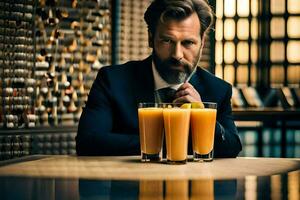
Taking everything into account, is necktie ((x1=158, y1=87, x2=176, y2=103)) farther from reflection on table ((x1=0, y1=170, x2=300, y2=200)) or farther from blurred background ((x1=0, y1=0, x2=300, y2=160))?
blurred background ((x1=0, y1=0, x2=300, y2=160))

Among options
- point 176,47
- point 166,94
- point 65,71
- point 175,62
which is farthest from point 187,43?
point 65,71

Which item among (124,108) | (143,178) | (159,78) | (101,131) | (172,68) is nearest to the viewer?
(143,178)

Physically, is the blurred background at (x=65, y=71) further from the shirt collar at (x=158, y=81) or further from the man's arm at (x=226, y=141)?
the man's arm at (x=226, y=141)

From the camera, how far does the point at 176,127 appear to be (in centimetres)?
207

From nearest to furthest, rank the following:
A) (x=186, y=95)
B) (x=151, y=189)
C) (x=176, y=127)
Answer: (x=151, y=189), (x=176, y=127), (x=186, y=95)

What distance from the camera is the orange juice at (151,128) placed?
2.12 meters

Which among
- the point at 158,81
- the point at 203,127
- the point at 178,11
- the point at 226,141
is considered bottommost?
the point at 226,141

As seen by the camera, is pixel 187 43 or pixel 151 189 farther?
pixel 187 43

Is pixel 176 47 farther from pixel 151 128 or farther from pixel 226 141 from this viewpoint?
pixel 151 128

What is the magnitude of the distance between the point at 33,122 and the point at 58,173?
3.05 meters

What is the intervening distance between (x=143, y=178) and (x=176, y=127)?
32 cm

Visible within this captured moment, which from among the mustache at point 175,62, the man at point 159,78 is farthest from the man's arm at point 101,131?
the mustache at point 175,62

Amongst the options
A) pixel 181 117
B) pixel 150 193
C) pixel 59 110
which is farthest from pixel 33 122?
pixel 150 193

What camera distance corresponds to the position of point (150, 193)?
1.51 meters
